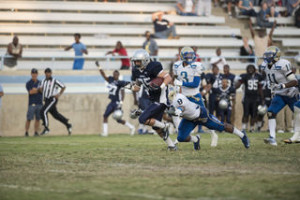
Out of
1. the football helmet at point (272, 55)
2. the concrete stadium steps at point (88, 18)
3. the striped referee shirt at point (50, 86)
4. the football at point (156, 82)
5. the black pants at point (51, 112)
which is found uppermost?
the concrete stadium steps at point (88, 18)

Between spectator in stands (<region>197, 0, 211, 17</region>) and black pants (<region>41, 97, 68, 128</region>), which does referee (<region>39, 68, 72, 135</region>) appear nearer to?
black pants (<region>41, 97, 68, 128</region>)

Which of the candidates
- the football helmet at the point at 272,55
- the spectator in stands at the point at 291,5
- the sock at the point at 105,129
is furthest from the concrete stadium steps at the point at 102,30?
the football helmet at the point at 272,55

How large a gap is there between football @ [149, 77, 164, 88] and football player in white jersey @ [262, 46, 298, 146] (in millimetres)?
2057

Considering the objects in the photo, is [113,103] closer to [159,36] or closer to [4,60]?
[4,60]

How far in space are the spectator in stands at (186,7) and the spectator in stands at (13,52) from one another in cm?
686

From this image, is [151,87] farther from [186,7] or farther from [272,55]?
[186,7]

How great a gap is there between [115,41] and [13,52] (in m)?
4.01

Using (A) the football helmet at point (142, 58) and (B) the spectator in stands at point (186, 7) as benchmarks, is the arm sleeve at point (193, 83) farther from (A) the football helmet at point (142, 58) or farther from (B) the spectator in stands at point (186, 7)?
(B) the spectator in stands at point (186, 7)

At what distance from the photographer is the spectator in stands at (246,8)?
22938 millimetres

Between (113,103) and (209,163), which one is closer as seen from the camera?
(209,163)

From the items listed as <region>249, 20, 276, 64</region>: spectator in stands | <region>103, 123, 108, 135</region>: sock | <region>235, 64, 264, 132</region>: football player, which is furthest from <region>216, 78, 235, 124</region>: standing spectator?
<region>249, 20, 276, 64</region>: spectator in stands

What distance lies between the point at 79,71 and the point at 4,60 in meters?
2.11

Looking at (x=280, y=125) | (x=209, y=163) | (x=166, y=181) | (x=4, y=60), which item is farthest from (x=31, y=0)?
(x=166, y=181)

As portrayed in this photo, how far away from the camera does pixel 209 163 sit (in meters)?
8.33
